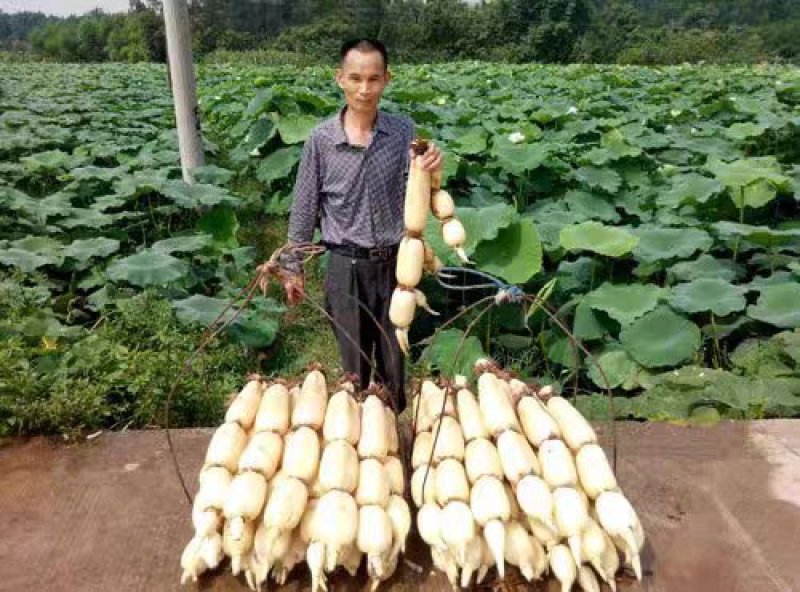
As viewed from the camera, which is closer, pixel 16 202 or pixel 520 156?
pixel 16 202

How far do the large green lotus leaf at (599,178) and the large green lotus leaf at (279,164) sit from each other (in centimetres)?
315

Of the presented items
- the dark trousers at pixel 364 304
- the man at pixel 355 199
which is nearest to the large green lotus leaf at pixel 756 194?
the dark trousers at pixel 364 304

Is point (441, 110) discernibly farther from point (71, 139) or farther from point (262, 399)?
point (262, 399)

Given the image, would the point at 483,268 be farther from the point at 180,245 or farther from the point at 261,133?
the point at 261,133

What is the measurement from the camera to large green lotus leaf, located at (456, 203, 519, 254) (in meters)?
5.25

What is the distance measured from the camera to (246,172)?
1006cm

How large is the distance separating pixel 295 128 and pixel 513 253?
4.28 meters

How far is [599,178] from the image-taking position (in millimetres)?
7438

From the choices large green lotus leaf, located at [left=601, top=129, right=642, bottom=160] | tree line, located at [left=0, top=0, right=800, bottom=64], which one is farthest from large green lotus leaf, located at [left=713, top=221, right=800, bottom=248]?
tree line, located at [left=0, top=0, right=800, bottom=64]

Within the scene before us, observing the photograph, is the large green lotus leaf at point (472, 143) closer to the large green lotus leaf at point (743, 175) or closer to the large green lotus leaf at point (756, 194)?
the large green lotus leaf at point (743, 175)

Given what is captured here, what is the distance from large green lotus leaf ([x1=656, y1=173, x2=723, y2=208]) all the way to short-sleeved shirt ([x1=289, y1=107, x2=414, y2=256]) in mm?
3955

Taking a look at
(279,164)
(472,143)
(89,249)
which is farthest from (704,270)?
(279,164)

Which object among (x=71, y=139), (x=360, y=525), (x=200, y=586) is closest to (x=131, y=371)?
(x=200, y=586)

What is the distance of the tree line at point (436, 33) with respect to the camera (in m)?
54.9
